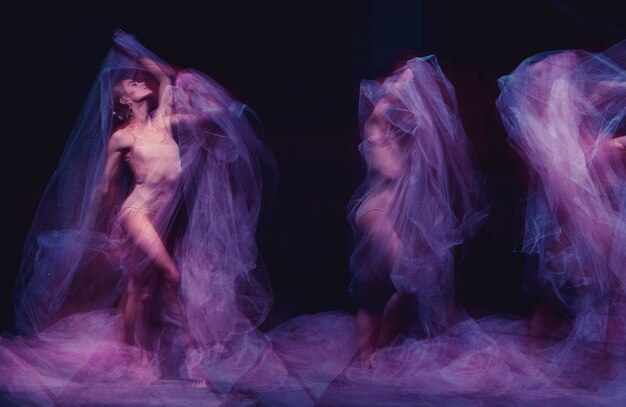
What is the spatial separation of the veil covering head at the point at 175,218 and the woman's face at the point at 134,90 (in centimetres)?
5

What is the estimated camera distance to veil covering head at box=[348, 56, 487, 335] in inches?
174

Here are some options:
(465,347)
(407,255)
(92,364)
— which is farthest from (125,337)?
(465,347)

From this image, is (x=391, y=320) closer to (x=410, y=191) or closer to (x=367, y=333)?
(x=367, y=333)

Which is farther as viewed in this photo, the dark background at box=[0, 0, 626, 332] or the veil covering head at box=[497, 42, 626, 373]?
the dark background at box=[0, 0, 626, 332]

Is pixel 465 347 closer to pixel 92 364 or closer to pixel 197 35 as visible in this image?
pixel 92 364

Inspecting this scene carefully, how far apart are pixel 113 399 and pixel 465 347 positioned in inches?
82.5

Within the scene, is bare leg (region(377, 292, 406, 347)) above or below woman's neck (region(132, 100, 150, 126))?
below

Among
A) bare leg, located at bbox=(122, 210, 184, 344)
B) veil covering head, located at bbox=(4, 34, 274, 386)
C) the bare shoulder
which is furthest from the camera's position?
veil covering head, located at bbox=(4, 34, 274, 386)

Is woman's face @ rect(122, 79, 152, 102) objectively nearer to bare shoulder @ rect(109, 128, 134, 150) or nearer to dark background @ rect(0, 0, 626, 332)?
bare shoulder @ rect(109, 128, 134, 150)

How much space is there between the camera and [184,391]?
398cm

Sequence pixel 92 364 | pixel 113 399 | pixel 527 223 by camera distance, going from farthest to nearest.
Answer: pixel 527 223, pixel 92 364, pixel 113 399

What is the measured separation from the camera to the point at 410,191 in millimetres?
4438

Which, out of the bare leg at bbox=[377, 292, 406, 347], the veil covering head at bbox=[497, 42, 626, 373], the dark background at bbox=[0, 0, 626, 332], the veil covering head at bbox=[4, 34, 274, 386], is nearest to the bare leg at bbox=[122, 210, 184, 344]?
the veil covering head at bbox=[4, 34, 274, 386]

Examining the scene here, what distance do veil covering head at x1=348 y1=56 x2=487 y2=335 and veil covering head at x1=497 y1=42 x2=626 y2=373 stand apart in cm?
47
